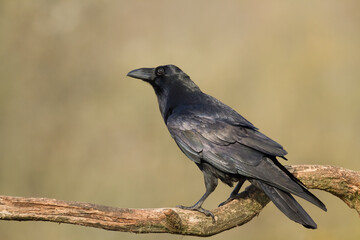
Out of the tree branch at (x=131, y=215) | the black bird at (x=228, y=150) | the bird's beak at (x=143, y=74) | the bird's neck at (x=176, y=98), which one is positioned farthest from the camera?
the bird's beak at (x=143, y=74)

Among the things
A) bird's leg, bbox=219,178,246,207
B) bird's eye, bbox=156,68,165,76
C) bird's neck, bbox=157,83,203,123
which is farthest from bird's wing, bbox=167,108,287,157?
bird's eye, bbox=156,68,165,76

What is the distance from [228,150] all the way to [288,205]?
0.66m

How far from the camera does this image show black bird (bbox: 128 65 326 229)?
361 centimetres

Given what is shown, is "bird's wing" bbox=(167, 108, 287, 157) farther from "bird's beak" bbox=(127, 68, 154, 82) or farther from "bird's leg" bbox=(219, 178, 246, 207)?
"bird's beak" bbox=(127, 68, 154, 82)

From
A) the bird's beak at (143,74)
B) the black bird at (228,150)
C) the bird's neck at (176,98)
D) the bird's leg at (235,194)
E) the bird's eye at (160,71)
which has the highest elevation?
the bird's eye at (160,71)

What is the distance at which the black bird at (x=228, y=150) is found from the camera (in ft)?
11.8

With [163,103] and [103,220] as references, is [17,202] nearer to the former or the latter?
[103,220]

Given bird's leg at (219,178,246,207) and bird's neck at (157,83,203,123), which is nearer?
bird's leg at (219,178,246,207)

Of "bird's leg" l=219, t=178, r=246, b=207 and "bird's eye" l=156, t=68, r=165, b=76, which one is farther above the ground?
"bird's eye" l=156, t=68, r=165, b=76

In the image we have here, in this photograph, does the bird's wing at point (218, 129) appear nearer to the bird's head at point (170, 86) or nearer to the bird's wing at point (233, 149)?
the bird's wing at point (233, 149)

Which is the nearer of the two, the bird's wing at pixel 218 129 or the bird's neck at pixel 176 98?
the bird's wing at pixel 218 129

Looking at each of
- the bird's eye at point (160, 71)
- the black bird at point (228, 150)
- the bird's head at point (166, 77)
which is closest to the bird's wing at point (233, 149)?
the black bird at point (228, 150)

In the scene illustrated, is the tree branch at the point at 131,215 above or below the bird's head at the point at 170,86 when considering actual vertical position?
below

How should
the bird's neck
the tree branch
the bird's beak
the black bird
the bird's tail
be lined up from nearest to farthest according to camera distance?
1. the tree branch
2. the bird's tail
3. the black bird
4. the bird's neck
5. the bird's beak
